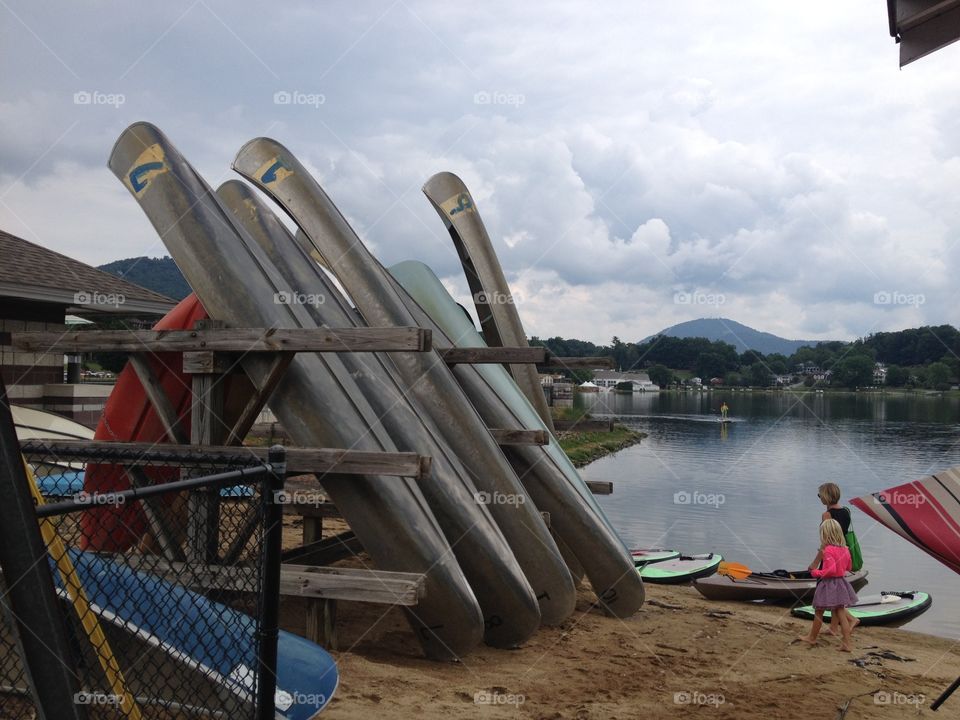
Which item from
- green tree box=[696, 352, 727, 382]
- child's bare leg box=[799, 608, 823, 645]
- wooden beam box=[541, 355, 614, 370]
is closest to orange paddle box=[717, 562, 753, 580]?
child's bare leg box=[799, 608, 823, 645]

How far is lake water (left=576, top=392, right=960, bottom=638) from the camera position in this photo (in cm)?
1805

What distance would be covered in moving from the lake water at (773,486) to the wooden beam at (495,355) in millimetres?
7696

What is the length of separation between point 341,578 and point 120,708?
2.39 meters

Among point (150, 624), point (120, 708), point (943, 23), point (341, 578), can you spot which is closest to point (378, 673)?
point (341, 578)

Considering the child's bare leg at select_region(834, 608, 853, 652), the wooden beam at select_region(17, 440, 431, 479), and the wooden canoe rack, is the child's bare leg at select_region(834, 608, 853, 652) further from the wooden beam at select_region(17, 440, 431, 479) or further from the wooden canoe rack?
the wooden beam at select_region(17, 440, 431, 479)

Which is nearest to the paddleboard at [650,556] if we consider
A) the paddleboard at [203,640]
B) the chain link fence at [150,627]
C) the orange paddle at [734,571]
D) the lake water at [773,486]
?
the orange paddle at [734,571]

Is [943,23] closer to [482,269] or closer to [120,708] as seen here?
[120,708]

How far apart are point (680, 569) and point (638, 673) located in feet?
20.5

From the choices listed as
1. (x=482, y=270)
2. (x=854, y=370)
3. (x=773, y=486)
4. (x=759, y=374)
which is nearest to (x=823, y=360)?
(x=854, y=370)

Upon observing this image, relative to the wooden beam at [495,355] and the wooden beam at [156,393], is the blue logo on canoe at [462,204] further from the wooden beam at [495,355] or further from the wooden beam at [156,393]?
the wooden beam at [156,393]

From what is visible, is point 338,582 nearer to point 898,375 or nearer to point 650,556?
point 650,556

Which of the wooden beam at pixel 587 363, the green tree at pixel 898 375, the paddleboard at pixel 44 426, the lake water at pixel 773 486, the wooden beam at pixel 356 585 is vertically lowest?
the lake water at pixel 773 486

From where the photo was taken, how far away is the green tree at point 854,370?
322 feet

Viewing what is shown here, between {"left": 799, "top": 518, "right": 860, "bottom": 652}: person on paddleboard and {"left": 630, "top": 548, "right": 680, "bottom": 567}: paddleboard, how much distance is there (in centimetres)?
509
